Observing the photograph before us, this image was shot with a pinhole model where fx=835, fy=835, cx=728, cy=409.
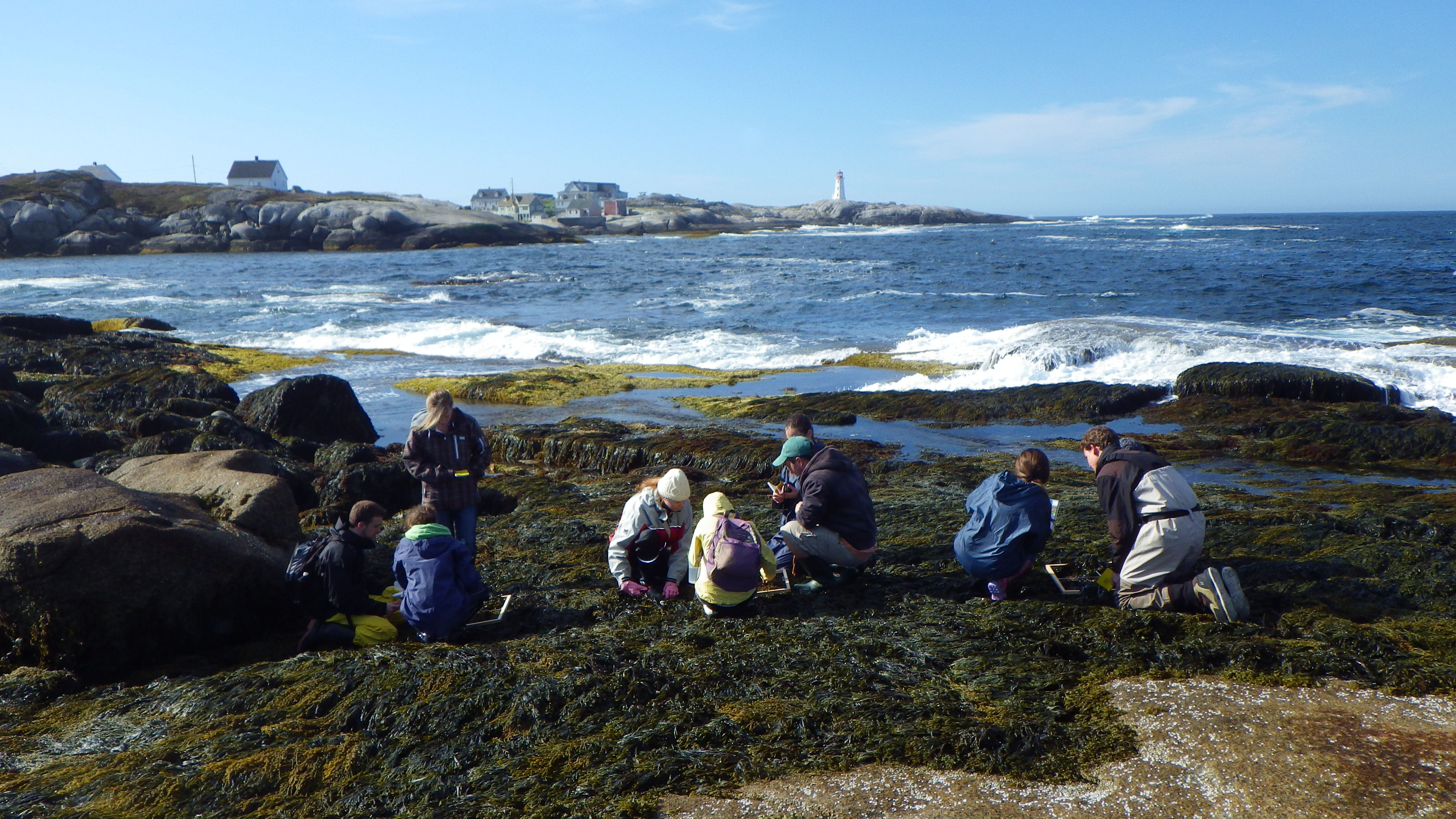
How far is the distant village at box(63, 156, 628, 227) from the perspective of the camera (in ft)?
365

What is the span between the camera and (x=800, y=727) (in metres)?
4.28

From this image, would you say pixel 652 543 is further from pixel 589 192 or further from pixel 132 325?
pixel 589 192

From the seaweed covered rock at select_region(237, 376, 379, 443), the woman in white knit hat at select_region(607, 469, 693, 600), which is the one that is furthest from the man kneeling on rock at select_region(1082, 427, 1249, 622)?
the seaweed covered rock at select_region(237, 376, 379, 443)

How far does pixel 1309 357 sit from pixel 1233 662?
1629cm

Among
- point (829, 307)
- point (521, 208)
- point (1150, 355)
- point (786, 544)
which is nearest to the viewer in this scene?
point (786, 544)

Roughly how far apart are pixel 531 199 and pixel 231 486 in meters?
147

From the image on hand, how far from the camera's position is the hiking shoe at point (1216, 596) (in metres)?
5.14

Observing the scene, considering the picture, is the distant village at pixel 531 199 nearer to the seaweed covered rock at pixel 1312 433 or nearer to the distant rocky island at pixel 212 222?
the distant rocky island at pixel 212 222

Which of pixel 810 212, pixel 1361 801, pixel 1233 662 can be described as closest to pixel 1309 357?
pixel 1233 662

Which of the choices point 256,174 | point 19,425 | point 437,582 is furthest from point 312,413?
point 256,174

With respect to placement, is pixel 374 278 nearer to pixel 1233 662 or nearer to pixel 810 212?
pixel 1233 662

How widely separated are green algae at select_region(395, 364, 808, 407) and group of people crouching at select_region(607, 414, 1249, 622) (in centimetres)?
984

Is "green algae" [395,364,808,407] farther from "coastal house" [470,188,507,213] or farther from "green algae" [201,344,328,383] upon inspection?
"coastal house" [470,188,507,213]

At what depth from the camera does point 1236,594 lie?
516 centimetres
